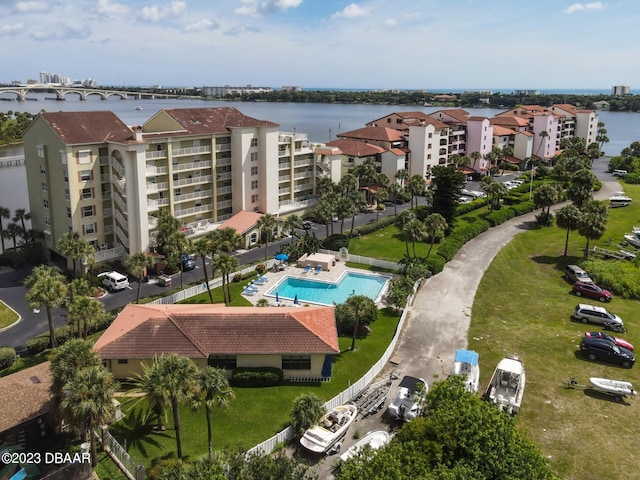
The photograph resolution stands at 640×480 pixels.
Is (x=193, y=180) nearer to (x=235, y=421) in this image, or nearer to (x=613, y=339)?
(x=235, y=421)

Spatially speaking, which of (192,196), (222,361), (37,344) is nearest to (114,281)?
(37,344)

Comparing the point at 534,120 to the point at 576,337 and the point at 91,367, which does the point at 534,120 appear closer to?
the point at 576,337

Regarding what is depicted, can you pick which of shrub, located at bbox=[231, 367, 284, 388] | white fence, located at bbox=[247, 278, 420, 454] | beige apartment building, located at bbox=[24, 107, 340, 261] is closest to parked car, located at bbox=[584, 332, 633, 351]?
white fence, located at bbox=[247, 278, 420, 454]

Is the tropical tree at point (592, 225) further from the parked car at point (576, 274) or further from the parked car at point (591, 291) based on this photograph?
the parked car at point (591, 291)

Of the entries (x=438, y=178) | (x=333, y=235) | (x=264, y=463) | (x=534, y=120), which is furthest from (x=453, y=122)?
(x=264, y=463)

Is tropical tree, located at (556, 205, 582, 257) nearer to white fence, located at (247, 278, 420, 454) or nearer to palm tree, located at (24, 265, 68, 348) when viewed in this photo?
white fence, located at (247, 278, 420, 454)
